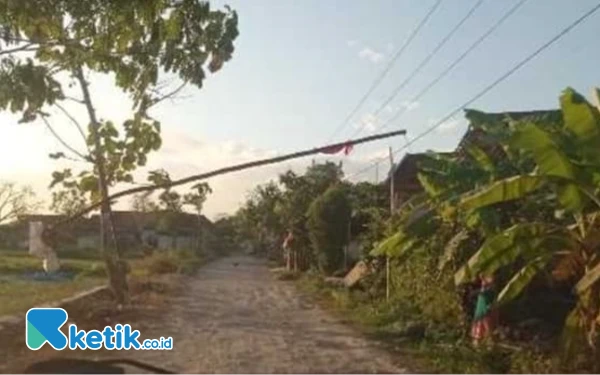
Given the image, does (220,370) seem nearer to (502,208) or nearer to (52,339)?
(52,339)

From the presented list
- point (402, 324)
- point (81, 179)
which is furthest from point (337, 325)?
point (81, 179)

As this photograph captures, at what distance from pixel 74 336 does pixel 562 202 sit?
8491 millimetres

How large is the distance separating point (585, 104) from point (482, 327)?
499 cm

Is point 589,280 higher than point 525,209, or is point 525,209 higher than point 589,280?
point 525,209

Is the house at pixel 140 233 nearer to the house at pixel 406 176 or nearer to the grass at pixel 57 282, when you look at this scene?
the grass at pixel 57 282

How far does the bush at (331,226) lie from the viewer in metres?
32.6

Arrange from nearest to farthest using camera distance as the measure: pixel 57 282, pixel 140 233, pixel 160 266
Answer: pixel 57 282 < pixel 160 266 < pixel 140 233

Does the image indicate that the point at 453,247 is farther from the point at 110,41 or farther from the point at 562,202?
the point at 110,41

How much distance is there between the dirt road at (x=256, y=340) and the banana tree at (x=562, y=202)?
7.86 feet

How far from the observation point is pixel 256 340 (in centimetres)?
1497

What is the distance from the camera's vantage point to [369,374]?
11703 millimetres

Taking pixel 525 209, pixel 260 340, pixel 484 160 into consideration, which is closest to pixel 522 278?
pixel 525 209

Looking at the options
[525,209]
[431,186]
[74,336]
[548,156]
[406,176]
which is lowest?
[74,336]

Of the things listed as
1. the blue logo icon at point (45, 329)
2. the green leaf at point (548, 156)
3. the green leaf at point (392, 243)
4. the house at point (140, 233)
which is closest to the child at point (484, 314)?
the green leaf at point (392, 243)
